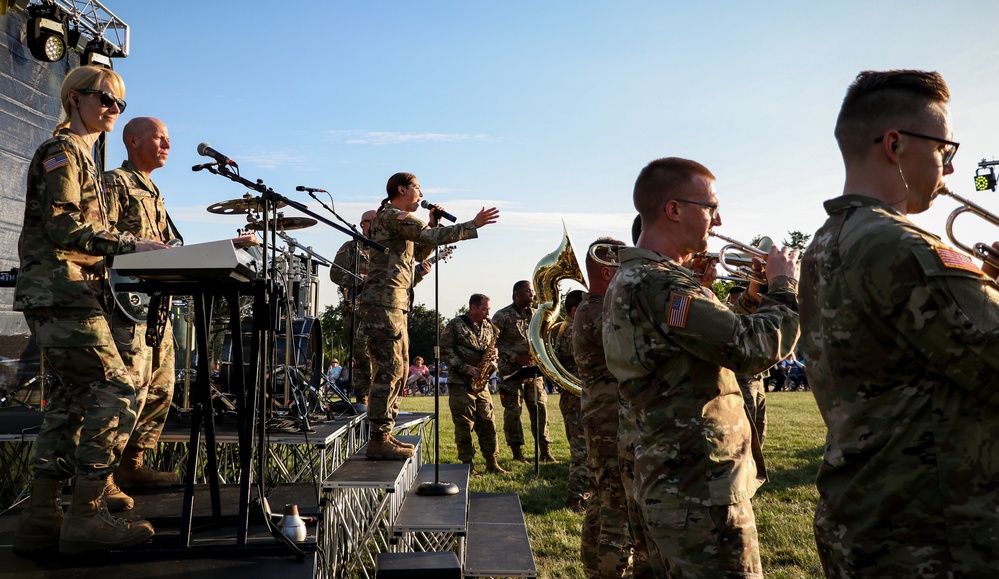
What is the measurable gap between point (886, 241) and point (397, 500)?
497cm

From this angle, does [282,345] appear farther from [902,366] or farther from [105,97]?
[902,366]

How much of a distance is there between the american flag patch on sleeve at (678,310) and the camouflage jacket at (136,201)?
3.47m

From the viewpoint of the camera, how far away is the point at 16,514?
4.81 m

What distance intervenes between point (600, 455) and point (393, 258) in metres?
2.74

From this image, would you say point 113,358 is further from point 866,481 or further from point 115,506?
point 866,481

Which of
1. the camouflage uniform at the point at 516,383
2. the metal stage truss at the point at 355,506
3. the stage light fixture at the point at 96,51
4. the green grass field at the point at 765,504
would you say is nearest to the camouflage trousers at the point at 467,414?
the green grass field at the point at 765,504

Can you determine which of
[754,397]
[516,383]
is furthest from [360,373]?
[754,397]

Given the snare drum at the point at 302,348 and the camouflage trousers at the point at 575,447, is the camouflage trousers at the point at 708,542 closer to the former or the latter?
the camouflage trousers at the point at 575,447

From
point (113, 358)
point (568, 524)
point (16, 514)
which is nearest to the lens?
point (113, 358)

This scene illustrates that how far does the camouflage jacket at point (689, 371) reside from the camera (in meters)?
2.74

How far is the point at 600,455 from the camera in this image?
482cm

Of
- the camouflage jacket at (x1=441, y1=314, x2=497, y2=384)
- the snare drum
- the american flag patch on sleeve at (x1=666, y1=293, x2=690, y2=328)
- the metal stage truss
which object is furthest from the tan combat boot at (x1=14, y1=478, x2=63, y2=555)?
the camouflage jacket at (x1=441, y1=314, x2=497, y2=384)

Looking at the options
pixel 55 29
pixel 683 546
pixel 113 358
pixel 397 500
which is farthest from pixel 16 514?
pixel 55 29

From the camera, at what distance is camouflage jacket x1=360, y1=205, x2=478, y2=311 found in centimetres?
644
